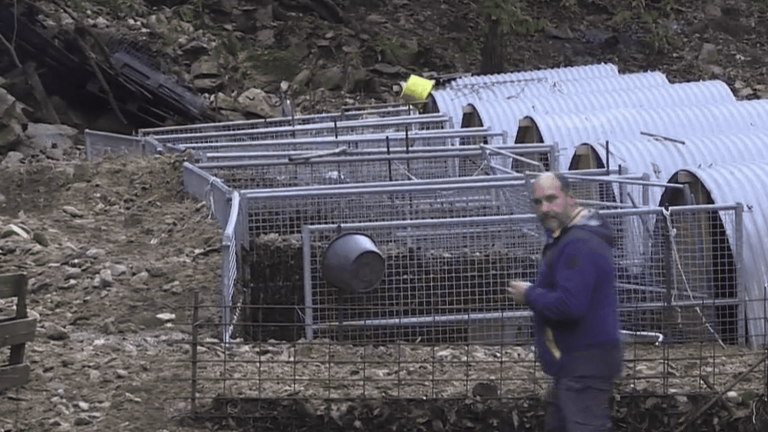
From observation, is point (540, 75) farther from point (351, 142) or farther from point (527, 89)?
point (351, 142)

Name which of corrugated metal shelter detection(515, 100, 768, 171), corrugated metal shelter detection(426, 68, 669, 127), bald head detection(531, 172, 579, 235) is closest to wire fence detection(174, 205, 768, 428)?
bald head detection(531, 172, 579, 235)

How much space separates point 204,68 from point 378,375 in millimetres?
16228

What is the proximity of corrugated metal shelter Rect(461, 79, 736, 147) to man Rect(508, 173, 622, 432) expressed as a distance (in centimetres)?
1030

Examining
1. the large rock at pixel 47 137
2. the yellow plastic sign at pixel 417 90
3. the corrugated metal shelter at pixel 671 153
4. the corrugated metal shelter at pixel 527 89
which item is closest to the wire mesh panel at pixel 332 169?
the corrugated metal shelter at pixel 671 153

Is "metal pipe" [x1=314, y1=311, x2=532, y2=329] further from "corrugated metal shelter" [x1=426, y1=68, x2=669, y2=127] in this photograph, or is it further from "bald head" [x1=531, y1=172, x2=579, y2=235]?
"corrugated metal shelter" [x1=426, y1=68, x2=669, y2=127]

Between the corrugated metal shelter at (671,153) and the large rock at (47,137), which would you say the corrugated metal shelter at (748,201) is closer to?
the corrugated metal shelter at (671,153)

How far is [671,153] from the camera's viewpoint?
36.7ft

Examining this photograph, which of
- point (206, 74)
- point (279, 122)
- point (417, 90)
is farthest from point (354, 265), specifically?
point (206, 74)

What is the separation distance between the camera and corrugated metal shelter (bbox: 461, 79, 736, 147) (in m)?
15.0

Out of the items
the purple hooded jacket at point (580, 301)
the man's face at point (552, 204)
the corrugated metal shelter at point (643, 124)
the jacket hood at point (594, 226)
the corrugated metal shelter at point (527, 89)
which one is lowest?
the purple hooded jacket at point (580, 301)

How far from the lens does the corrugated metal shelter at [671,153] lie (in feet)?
35.8

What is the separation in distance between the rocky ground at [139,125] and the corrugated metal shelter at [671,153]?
3961 mm

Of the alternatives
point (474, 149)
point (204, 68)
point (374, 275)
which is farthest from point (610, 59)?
point (374, 275)

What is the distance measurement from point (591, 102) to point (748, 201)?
6.70m
